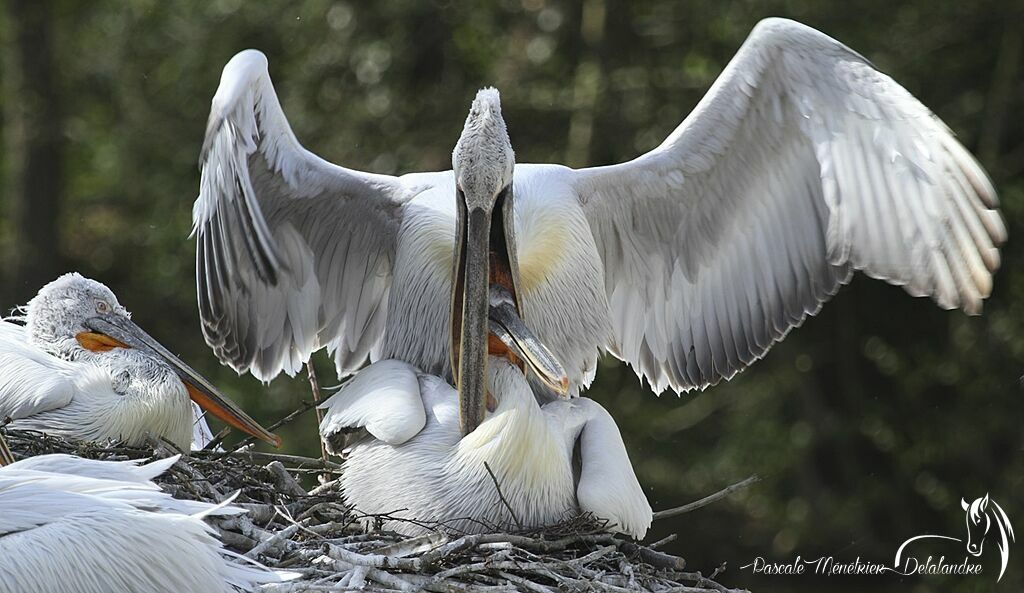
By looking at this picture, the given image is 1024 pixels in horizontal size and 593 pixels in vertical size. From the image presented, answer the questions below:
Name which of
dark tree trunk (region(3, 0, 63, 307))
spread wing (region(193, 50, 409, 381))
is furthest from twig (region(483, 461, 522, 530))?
dark tree trunk (region(3, 0, 63, 307))

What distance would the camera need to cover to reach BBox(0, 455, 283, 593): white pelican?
11.0ft

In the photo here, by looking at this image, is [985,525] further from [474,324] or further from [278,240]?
[474,324]

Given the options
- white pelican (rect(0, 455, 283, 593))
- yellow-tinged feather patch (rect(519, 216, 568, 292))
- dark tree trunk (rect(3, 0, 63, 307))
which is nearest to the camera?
white pelican (rect(0, 455, 283, 593))

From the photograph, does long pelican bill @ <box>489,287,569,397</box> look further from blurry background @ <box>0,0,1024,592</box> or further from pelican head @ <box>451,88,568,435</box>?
blurry background @ <box>0,0,1024,592</box>

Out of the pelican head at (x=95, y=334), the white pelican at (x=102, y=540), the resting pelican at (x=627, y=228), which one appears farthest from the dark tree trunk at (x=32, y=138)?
the white pelican at (x=102, y=540)

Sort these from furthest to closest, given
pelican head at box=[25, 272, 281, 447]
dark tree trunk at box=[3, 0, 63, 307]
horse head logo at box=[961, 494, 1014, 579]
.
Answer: dark tree trunk at box=[3, 0, 63, 307] → horse head logo at box=[961, 494, 1014, 579] → pelican head at box=[25, 272, 281, 447]

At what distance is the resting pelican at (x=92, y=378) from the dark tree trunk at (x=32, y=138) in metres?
5.72

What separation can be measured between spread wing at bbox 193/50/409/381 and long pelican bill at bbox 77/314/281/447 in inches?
5.0

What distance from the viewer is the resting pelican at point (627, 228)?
179 inches

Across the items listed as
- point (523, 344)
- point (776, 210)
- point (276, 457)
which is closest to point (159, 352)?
point (276, 457)

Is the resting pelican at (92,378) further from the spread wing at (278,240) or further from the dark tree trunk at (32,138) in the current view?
the dark tree trunk at (32,138)

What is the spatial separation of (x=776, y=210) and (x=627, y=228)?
488 mm

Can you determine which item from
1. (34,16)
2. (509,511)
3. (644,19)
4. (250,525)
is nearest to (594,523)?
(509,511)

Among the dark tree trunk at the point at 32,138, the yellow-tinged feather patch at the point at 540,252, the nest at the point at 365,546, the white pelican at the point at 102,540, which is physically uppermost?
the dark tree trunk at the point at 32,138
